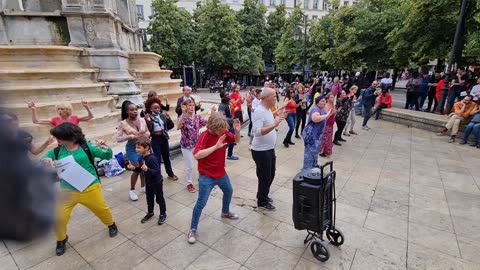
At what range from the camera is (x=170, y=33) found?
27.9 meters

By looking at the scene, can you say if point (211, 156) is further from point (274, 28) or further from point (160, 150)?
point (274, 28)

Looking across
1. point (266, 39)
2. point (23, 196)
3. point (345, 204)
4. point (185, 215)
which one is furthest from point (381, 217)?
point (266, 39)

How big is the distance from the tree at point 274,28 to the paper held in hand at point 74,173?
36169mm

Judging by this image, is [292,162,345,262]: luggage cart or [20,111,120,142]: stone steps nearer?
[292,162,345,262]: luggage cart

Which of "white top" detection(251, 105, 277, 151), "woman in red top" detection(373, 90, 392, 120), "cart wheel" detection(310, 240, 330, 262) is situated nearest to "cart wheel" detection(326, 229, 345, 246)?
"cart wheel" detection(310, 240, 330, 262)

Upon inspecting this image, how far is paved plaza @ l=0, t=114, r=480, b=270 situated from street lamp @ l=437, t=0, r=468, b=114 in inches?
262

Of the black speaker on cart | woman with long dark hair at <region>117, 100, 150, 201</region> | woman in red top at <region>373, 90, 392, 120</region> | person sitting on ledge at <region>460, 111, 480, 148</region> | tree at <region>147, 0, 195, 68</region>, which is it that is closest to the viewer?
the black speaker on cart

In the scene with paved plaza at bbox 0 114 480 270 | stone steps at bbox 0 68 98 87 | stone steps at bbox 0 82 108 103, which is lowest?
paved plaza at bbox 0 114 480 270

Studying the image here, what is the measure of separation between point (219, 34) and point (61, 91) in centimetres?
2405

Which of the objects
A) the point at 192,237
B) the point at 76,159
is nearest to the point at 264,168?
the point at 192,237

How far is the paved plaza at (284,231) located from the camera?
3053 mm

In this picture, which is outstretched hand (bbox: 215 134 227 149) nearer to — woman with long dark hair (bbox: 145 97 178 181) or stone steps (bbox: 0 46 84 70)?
woman with long dark hair (bbox: 145 97 178 181)

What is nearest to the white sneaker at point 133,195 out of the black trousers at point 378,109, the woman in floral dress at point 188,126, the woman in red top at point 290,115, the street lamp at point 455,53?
the woman in floral dress at point 188,126

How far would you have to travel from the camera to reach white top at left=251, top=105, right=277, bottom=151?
151 inches
